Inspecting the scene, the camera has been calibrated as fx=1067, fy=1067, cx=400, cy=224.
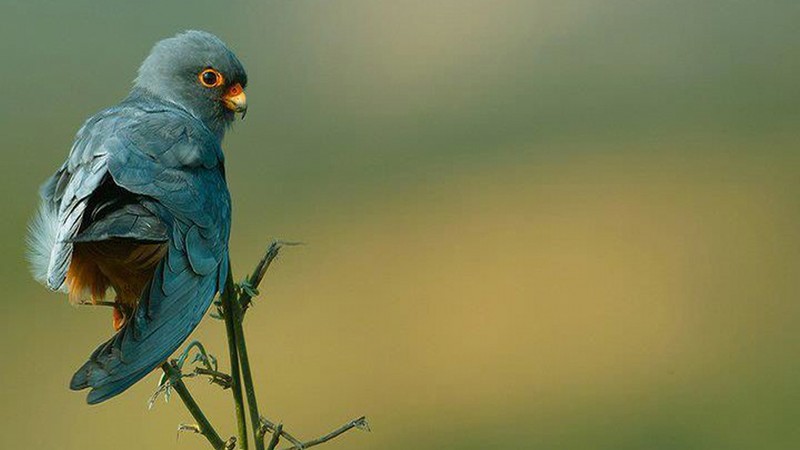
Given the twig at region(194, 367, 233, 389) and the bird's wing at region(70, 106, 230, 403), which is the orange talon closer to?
the bird's wing at region(70, 106, 230, 403)

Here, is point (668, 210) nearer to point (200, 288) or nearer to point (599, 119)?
point (599, 119)

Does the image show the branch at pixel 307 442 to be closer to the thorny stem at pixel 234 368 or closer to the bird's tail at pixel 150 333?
the thorny stem at pixel 234 368

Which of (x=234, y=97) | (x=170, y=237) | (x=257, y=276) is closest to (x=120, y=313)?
(x=170, y=237)

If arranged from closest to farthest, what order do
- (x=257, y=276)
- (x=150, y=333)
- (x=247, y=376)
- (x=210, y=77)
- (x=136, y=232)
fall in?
(x=247, y=376)
(x=257, y=276)
(x=150, y=333)
(x=136, y=232)
(x=210, y=77)

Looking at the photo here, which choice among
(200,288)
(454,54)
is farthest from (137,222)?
(454,54)

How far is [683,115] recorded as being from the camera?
6.04 meters

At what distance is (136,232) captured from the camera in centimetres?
157

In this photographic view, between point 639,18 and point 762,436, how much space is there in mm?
2691

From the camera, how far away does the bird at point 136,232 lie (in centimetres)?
141

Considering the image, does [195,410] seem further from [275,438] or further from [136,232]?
[136,232]

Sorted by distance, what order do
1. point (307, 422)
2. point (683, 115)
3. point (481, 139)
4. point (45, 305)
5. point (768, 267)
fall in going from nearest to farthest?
point (307, 422) < point (45, 305) < point (768, 267) < point (481, 139) < point (683, 115)

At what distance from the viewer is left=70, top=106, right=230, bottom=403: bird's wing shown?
131 cm

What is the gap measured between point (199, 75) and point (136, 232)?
88cm

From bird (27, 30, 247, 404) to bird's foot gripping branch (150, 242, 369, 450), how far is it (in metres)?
0.07
